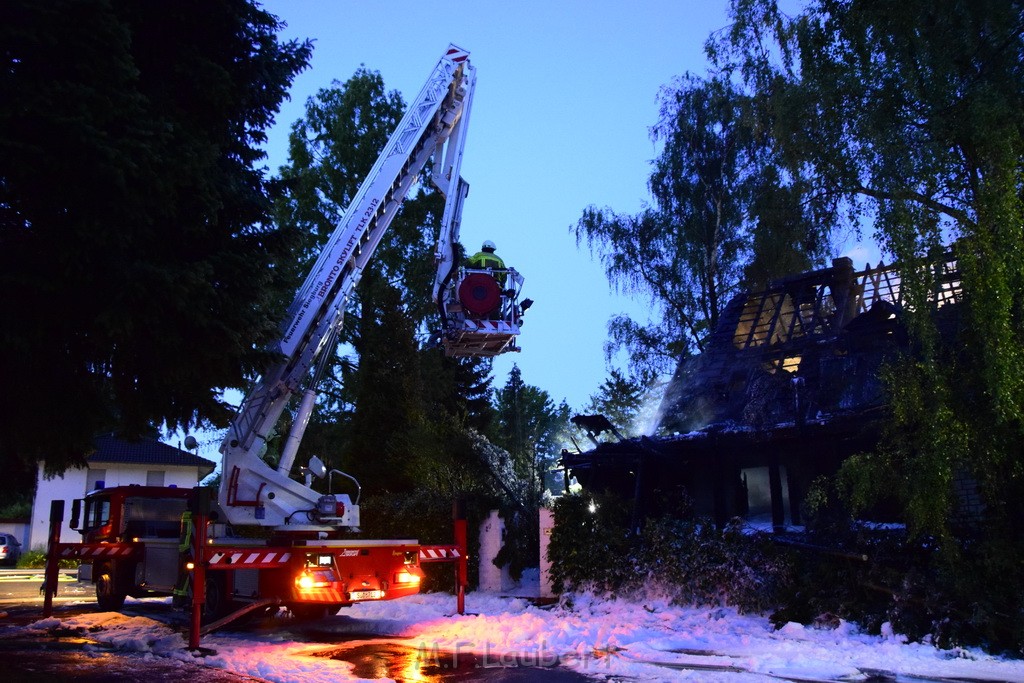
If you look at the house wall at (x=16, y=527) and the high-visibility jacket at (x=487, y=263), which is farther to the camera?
the house wall at (x=16, y=527)

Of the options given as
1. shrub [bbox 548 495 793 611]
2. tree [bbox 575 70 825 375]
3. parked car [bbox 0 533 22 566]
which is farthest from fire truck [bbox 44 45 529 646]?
parked car [bbox 0 533 22 566]

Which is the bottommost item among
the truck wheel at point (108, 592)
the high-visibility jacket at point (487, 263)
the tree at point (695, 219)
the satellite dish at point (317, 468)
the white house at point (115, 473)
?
the truck wheel at point (108, 592)

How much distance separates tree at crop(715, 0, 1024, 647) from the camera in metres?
10.0

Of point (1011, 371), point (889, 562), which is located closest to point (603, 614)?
point (889, 562)

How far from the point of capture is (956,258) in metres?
11.1

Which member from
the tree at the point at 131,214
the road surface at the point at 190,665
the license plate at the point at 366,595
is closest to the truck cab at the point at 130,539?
the road surface at the point at 190,665

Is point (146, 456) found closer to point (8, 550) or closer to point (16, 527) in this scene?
point (16, 527)

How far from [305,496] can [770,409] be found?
8.91 m

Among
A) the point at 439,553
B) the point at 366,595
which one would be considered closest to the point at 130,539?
the point at 366,595

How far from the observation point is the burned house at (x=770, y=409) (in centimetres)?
1603

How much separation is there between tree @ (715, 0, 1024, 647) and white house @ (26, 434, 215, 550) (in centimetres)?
3125

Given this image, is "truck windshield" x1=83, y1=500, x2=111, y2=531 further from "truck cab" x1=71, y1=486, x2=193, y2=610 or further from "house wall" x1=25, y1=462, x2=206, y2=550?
"house wall" x1=25, y1=462, x2=206, y2=550

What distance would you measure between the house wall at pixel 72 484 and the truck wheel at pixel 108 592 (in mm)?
22837

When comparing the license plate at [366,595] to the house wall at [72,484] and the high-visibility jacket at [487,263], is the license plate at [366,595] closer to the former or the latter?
the high-visibility jacket at [487,263]
